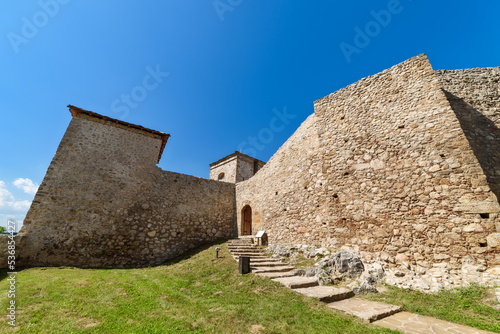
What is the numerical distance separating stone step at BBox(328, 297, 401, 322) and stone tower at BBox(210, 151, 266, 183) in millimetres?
16838

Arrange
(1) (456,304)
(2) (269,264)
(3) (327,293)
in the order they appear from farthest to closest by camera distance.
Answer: (2) (269,264) < (3) (327,293) < (1) (456,304)

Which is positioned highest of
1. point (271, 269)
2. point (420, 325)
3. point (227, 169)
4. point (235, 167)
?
point (227, 169)

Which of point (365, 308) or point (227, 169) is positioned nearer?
point (365, 308)

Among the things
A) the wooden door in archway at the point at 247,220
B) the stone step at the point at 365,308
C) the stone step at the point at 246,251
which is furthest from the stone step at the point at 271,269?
the wooden door in archway at the point at 247,220

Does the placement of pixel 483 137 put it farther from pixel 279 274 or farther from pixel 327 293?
pixel 279 274

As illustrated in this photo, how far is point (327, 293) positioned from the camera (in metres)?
4.77

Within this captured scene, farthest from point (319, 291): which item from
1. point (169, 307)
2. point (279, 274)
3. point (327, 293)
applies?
point (169, 307)

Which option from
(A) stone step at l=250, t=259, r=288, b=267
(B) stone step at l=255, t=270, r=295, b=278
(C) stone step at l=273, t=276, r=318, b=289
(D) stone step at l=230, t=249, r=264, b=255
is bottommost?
(C) stone step at l=273, t=276, r=318, b=289

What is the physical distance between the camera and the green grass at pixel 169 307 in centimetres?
338

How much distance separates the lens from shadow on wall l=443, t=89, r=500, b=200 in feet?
18.6

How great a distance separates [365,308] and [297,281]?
1.86 meters

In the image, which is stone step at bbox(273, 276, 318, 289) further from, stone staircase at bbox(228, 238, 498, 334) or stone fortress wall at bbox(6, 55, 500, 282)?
stone fortress wall at bbox(6, 55, 500, 282)

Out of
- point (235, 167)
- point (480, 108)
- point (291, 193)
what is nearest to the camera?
point (480, 108)

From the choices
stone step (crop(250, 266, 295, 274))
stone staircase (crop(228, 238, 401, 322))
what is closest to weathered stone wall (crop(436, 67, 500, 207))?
stone staircase (crop(228, 238, 401, 322))
